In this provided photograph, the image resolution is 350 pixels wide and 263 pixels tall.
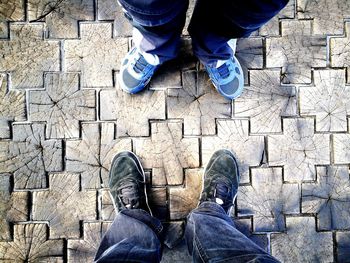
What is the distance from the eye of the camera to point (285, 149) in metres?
1.97

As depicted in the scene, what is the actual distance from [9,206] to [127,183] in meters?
0.79

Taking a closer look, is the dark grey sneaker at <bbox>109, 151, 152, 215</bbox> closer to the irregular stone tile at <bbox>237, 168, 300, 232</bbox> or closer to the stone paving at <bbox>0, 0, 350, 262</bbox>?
the stone paving at <bbox>0, 0, 350, 262</bbox>

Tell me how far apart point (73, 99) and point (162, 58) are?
70 centimetres

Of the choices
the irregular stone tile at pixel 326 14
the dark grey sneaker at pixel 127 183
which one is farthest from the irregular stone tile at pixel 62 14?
the irregular stone tile at pixel 326 14

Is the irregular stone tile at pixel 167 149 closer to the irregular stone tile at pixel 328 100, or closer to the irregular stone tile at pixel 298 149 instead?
the irregular stone tile at pixel 298 149

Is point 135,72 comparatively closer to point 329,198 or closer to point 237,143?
point 237,143

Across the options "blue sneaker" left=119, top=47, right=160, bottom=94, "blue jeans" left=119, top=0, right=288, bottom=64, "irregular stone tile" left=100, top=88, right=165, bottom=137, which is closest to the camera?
"blue jeans" left=119, top=0, right=288, bottom=64

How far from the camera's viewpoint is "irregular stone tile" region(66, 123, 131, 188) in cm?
193

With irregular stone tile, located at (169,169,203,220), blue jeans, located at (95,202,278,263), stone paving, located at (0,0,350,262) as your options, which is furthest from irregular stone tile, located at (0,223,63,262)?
irregular stone tile, located at (169,169,203,220)

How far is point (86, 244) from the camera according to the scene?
6.27 feet

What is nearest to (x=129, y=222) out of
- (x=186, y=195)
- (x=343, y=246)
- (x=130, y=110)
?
(x=186, y=195)

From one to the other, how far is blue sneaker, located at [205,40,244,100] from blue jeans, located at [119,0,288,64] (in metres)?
0.24

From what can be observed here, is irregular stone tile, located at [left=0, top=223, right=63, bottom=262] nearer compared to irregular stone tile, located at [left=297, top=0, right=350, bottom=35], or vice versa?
irregular stone tile, located at [left=0, top=223, right=63, bottom=262]

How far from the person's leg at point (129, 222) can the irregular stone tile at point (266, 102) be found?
0.79 meters
